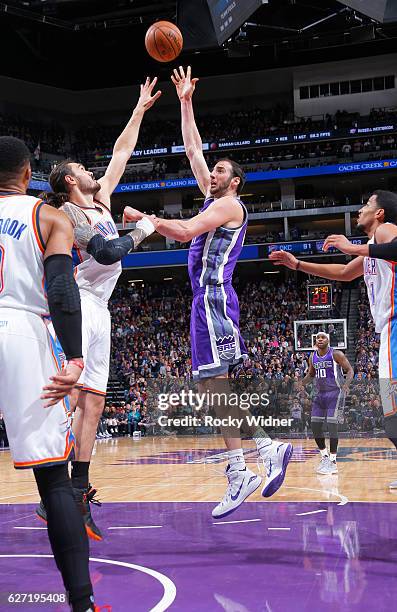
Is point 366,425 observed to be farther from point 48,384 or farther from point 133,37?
point 133,37

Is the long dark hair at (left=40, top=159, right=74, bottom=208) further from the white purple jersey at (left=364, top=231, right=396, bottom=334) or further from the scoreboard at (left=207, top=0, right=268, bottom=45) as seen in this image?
the scoreboard at (left=207, top=0, right=268, bottom=45)

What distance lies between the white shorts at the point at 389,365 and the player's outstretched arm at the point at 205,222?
4.58 ft

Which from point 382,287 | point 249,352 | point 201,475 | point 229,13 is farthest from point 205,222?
point 249,352

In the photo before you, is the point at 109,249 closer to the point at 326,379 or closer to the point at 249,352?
the point at 326,379

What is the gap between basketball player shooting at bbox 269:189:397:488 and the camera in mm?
5012

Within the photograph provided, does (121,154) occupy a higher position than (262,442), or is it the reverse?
(121,154)

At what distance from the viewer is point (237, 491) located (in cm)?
507

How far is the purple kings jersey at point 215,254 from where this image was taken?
5.38 metres

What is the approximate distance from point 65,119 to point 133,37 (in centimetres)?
896

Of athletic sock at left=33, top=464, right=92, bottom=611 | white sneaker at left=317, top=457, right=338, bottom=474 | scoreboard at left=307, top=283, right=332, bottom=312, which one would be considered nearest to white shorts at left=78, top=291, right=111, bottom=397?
athletic sock at left=33, top=464, right=92, bottom=611

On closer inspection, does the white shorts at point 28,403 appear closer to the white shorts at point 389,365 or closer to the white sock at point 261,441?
the white sock at point 261,441

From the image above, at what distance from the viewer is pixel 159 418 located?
66.2 feet

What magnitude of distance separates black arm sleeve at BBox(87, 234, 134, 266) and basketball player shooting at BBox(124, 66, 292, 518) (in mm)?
714

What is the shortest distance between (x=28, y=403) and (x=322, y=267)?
11.3ft
